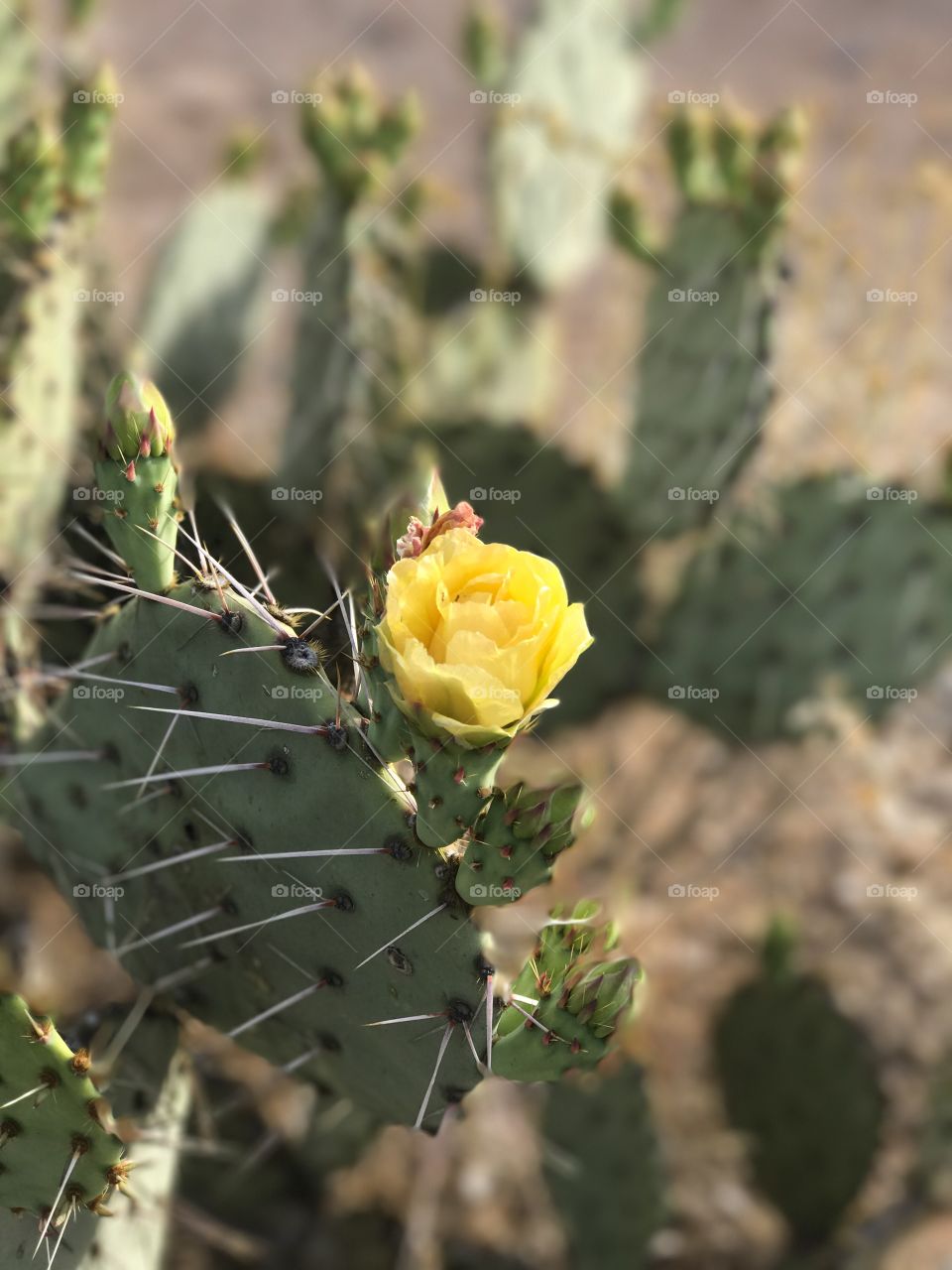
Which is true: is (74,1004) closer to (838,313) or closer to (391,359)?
(391,359)

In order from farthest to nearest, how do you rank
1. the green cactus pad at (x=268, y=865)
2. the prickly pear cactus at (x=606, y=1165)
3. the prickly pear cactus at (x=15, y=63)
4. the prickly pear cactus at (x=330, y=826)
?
the prickly pear cactus at (x=15, y=63) < the prickly pear cactus at (x=606, y=1165) < the green cactus pad at (x=268, y=865) < the prickly pear cactus at (x=330, y=826)

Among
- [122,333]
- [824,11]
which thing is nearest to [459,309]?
[122,333]

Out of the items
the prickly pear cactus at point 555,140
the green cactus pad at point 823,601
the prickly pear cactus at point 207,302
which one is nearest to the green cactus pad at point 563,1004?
the green cactus pad at point 823,601

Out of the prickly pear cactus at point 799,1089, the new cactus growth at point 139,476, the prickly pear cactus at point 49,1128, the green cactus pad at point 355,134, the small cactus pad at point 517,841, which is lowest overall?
the prickly pear cactus at point 799,1089

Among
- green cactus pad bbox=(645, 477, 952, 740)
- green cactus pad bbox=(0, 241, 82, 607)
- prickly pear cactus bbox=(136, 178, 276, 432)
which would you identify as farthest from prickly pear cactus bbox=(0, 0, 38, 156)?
green cactus pad bbox=(645, 477, 952, 740)

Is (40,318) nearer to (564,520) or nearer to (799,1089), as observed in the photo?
(564,520)

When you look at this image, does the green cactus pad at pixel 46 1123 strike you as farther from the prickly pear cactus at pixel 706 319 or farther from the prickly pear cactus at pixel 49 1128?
the prickly pear cactus at pixel 706 319

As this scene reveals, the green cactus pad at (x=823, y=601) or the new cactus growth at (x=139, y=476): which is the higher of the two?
the new cactus growth at (x=139, y=476)
